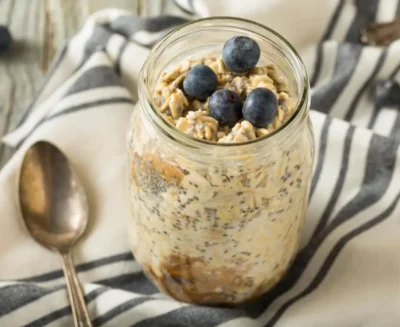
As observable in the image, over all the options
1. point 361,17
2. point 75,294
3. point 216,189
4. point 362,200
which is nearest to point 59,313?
point 75,294

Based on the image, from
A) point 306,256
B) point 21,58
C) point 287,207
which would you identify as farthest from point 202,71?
point 21,58

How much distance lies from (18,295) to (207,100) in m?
0.31

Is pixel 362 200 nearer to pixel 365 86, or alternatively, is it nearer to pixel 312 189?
pixel 312 189

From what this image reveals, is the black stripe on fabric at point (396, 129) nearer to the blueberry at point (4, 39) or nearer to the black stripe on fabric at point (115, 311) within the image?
the black stripe on fabric at point (115, 311)

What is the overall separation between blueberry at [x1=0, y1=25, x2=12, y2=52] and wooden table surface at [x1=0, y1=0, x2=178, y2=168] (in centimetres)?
2

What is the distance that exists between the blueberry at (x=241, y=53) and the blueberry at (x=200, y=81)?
0.02m

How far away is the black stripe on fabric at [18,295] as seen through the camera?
2.68 ft

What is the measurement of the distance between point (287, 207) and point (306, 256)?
17 centimetres

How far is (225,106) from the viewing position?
66 centimetres

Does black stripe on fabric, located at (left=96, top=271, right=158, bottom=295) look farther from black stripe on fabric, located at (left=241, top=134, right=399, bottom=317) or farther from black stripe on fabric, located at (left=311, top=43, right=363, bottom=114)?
black stripe on fabric, located at (left=311, top=43, right=363, bottom=114)

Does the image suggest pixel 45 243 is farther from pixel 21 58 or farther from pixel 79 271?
pixel 21 58

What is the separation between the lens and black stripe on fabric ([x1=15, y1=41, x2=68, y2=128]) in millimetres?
1030

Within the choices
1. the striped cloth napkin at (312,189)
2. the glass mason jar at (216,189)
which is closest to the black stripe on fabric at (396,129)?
the striped cloth napkin at (312,189)

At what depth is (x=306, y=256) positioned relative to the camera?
0.89m
